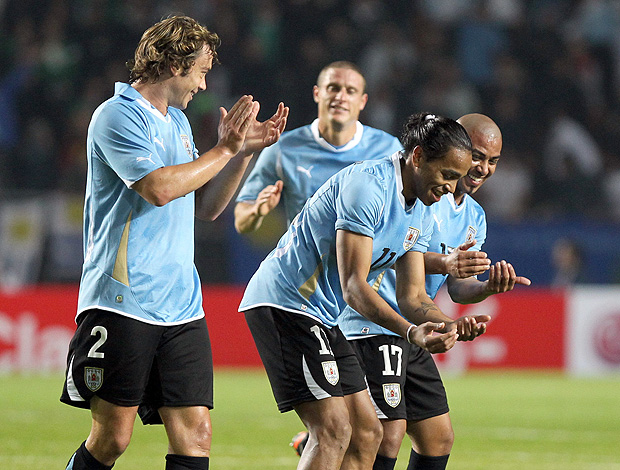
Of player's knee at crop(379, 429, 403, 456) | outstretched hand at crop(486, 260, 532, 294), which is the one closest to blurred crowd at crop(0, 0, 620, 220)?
player's knee at crop(379, 429, 403, 456)

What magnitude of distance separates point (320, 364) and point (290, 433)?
451 centimetres

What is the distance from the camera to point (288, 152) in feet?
23.2

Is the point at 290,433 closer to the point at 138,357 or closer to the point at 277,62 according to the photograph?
the point at 138,357

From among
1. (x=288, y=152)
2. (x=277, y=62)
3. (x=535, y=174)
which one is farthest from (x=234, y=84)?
(x=288, y=152)

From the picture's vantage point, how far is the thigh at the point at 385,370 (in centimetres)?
564

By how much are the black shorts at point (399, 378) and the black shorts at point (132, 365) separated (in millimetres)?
1213

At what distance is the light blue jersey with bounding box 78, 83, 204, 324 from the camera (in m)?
4.53

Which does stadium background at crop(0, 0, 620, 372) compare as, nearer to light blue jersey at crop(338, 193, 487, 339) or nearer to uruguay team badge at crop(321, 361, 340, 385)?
light blue jersey at crop(338, 193, 487, 339)

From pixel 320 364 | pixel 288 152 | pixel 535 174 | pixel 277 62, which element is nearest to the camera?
pixel 320 364

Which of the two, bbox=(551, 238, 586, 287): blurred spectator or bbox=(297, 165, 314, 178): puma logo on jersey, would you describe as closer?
bbox=(297, 165, 314, 178): puma logo on jersey

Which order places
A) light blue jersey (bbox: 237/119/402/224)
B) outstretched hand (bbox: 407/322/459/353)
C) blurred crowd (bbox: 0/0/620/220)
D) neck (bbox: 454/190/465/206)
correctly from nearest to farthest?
1. outstretched hand (bbox: 407/322/459/353)
2. neck (bbox: 454/190/465/206)
3. light blue jersey (bbox: 237/119/402/224)
4. blurred crowd (bbox: 0/0/620/220)

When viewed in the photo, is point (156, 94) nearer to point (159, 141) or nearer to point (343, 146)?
point (159, 141)

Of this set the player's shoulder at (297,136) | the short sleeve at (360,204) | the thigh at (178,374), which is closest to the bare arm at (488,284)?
the short sleeve at (360,204)

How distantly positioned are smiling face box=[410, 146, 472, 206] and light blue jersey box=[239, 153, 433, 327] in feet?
0.37
